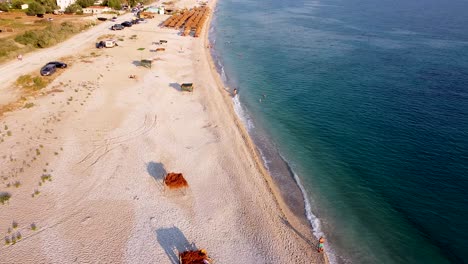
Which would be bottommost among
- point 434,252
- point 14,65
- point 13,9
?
point 434,252

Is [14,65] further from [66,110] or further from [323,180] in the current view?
[323,180]

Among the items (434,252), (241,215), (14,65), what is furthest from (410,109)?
(14,65)

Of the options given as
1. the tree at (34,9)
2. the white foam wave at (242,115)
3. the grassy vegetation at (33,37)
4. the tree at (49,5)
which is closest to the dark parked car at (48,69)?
the grassy vegetation at (33,37)

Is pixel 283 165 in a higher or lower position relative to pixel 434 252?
higher

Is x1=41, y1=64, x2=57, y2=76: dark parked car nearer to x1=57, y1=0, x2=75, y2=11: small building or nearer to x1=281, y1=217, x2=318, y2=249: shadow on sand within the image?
x1=281, y1=217, x2=318, y2=249: shadow on sand

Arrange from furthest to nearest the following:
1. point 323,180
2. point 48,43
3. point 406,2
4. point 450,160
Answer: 1. point 406,2
2. point 48,43
3. point 450,160
4. point 323,180

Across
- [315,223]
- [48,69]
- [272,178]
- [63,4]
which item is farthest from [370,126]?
[63,4]

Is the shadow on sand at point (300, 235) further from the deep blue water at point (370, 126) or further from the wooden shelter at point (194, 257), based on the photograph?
the wooden shelter at point (194, 257)
